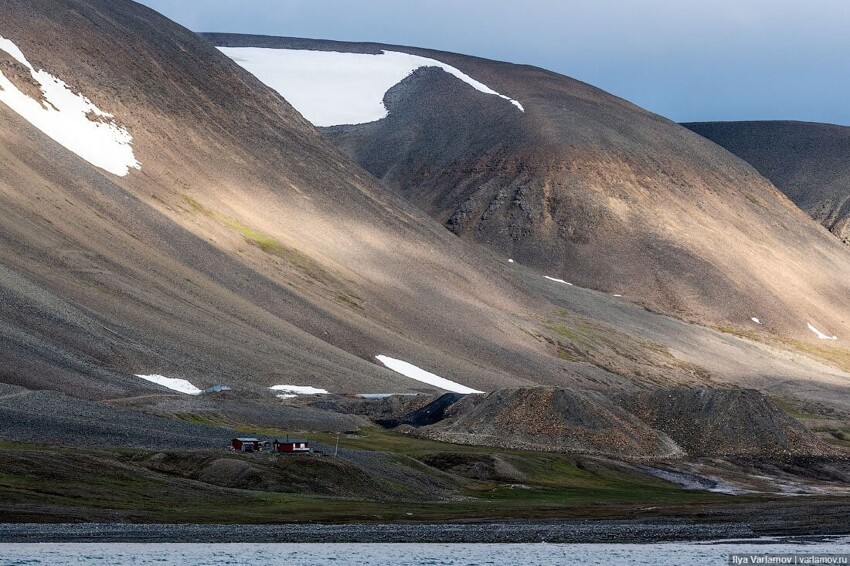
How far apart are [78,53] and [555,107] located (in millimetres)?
75936

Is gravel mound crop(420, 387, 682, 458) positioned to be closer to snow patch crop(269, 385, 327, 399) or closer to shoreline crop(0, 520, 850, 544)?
snow patch crop(269, 385, 327, 399)

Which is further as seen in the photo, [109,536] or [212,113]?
[212,113]

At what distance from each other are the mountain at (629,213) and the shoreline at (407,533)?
113542 mm

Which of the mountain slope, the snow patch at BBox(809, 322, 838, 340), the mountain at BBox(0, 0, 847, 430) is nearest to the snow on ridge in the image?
the mountain at BBox(0, 0, 847, 430)

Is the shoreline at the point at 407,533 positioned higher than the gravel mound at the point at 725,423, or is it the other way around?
the gravel mound at the point at 725,423

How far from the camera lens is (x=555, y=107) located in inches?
7795

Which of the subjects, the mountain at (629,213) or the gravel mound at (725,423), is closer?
the gravel mound at (725,423)

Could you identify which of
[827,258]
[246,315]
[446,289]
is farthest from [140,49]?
[827,258]

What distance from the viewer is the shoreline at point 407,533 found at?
4144cm

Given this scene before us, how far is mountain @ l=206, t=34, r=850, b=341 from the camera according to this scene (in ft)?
549

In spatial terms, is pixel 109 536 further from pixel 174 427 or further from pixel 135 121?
pixel 135 121

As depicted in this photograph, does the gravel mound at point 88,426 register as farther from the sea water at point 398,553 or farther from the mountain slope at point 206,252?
the sea water at point 398,553

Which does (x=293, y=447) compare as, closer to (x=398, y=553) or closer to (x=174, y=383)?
(x=398, y=553)

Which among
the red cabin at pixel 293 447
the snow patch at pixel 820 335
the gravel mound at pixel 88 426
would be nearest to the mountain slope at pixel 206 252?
the gravel mound at pixel 88 426
